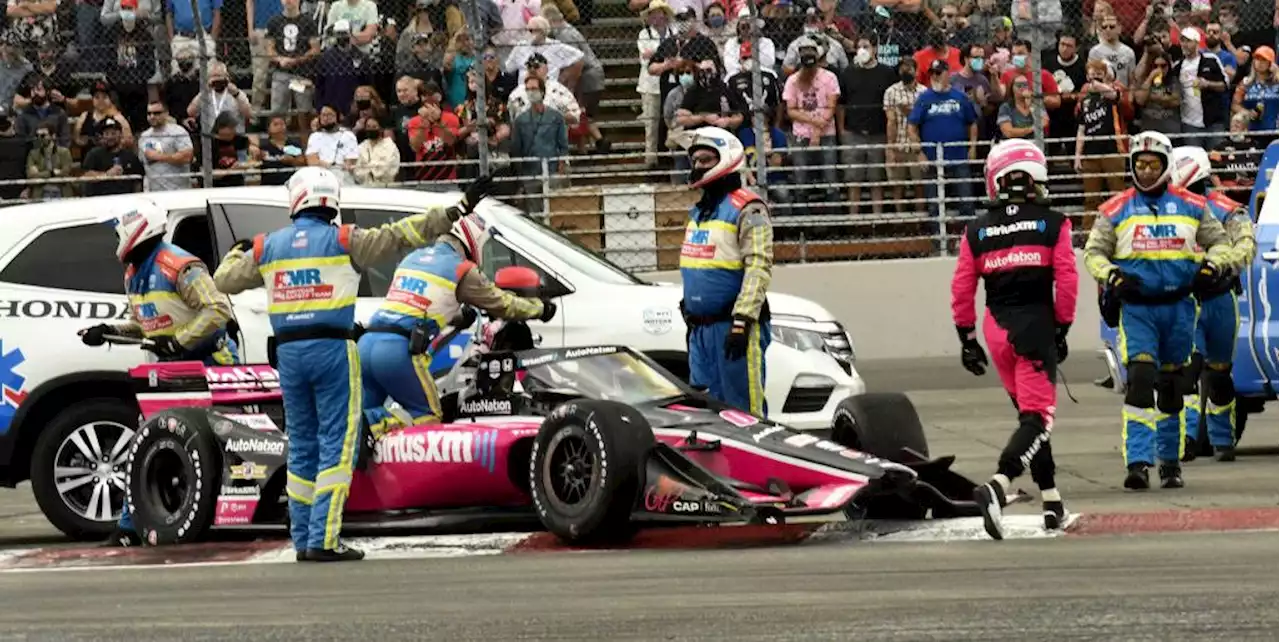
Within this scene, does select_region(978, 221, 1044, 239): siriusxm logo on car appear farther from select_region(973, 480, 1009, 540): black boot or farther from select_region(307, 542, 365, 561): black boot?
select_region(307, 542, 365, 561): black boot

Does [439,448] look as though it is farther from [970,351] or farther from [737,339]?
[970,351]

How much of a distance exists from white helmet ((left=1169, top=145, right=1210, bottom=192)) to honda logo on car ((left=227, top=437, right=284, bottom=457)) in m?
5.30

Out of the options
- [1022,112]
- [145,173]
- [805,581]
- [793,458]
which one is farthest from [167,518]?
[1022,112]

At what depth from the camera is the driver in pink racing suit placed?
1075 cm

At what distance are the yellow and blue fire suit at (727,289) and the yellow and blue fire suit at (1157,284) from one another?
1.80 metres

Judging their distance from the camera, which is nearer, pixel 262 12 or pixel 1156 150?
pixel 1156 150

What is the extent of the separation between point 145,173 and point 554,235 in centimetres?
744

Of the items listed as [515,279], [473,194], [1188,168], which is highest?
[473,194]

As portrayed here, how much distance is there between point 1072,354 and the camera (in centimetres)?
2159

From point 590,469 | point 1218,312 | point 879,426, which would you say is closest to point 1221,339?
point 1218,312

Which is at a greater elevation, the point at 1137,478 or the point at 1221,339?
the point at 1221,339

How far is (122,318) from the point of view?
519 inches

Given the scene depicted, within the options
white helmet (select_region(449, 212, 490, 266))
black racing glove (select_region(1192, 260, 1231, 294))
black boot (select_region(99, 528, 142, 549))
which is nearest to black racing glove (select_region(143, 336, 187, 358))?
black boot (select_region(99, 528, 142, 549))

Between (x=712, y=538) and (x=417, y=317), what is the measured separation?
6.44 feet
